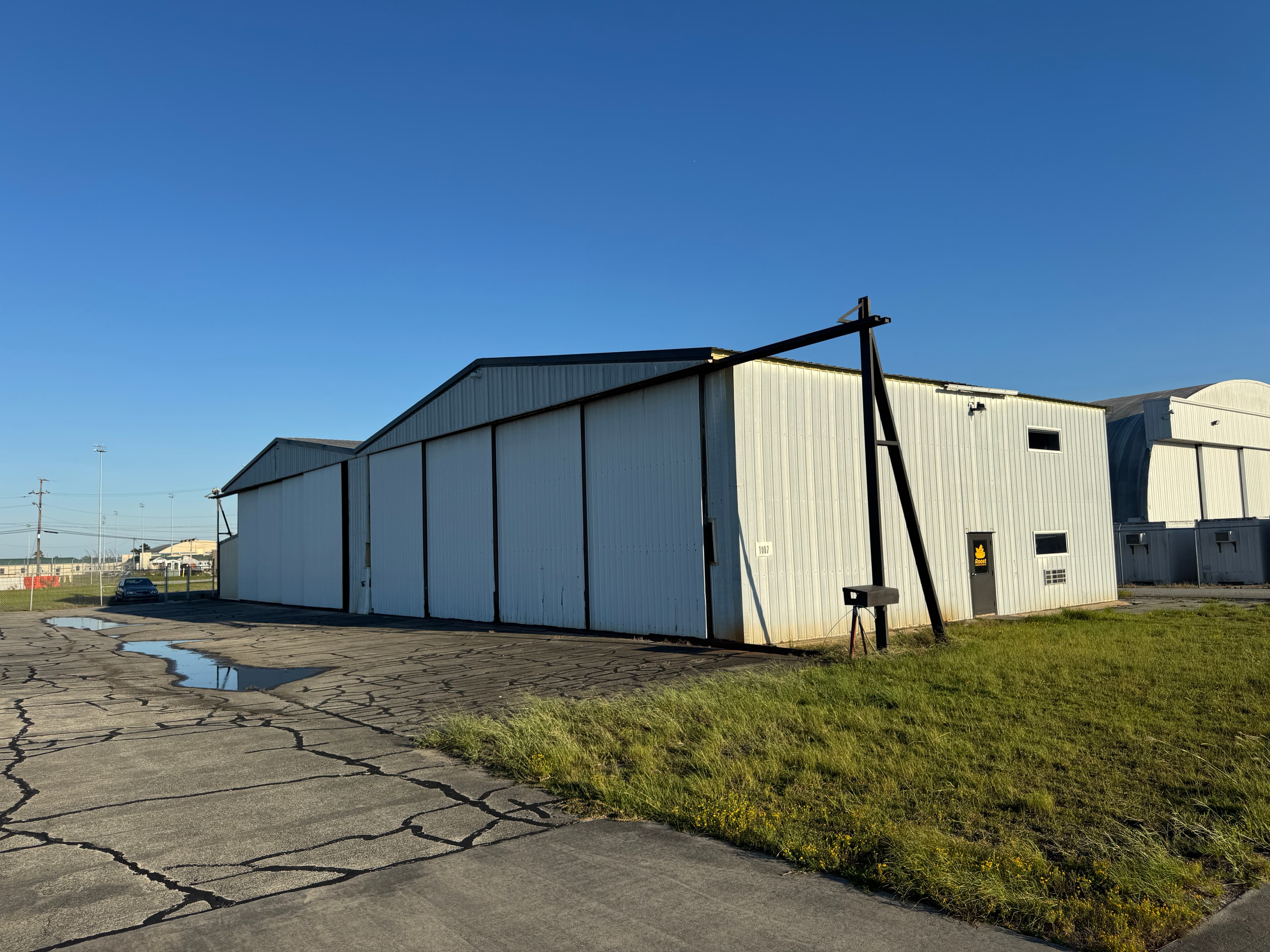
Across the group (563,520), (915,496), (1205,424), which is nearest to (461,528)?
(563,520)

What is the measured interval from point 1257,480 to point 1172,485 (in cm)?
751

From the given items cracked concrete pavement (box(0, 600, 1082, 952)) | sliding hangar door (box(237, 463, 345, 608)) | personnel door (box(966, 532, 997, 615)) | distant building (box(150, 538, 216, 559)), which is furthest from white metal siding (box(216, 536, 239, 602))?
distant building (box(150, 538, 216, 559))

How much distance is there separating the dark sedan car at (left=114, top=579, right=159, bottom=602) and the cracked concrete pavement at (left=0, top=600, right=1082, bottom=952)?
3661 cm

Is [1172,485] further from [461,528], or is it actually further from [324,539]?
[324,539]

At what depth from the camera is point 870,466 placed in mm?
14047

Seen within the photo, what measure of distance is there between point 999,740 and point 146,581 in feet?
155

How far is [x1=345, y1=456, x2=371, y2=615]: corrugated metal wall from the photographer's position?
2864 cm

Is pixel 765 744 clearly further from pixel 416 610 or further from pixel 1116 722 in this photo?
pixel 416 610

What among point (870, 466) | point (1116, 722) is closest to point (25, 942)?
point (1116, 722)

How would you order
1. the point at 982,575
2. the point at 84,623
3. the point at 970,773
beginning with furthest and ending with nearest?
the point at 84,623
the point at 982,575
the point at 970,773

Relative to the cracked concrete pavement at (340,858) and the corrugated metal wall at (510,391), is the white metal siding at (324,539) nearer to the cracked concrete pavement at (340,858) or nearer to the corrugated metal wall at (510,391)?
the corrugated metal wall at (510,391)

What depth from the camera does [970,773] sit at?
6617 millimetres

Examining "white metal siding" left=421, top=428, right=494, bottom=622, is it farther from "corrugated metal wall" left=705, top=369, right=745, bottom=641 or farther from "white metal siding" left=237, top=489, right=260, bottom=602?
"white metal siding" left=237, top=489, right=260, bottom=602

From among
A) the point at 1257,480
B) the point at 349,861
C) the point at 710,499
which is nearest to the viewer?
the point at 349,861
